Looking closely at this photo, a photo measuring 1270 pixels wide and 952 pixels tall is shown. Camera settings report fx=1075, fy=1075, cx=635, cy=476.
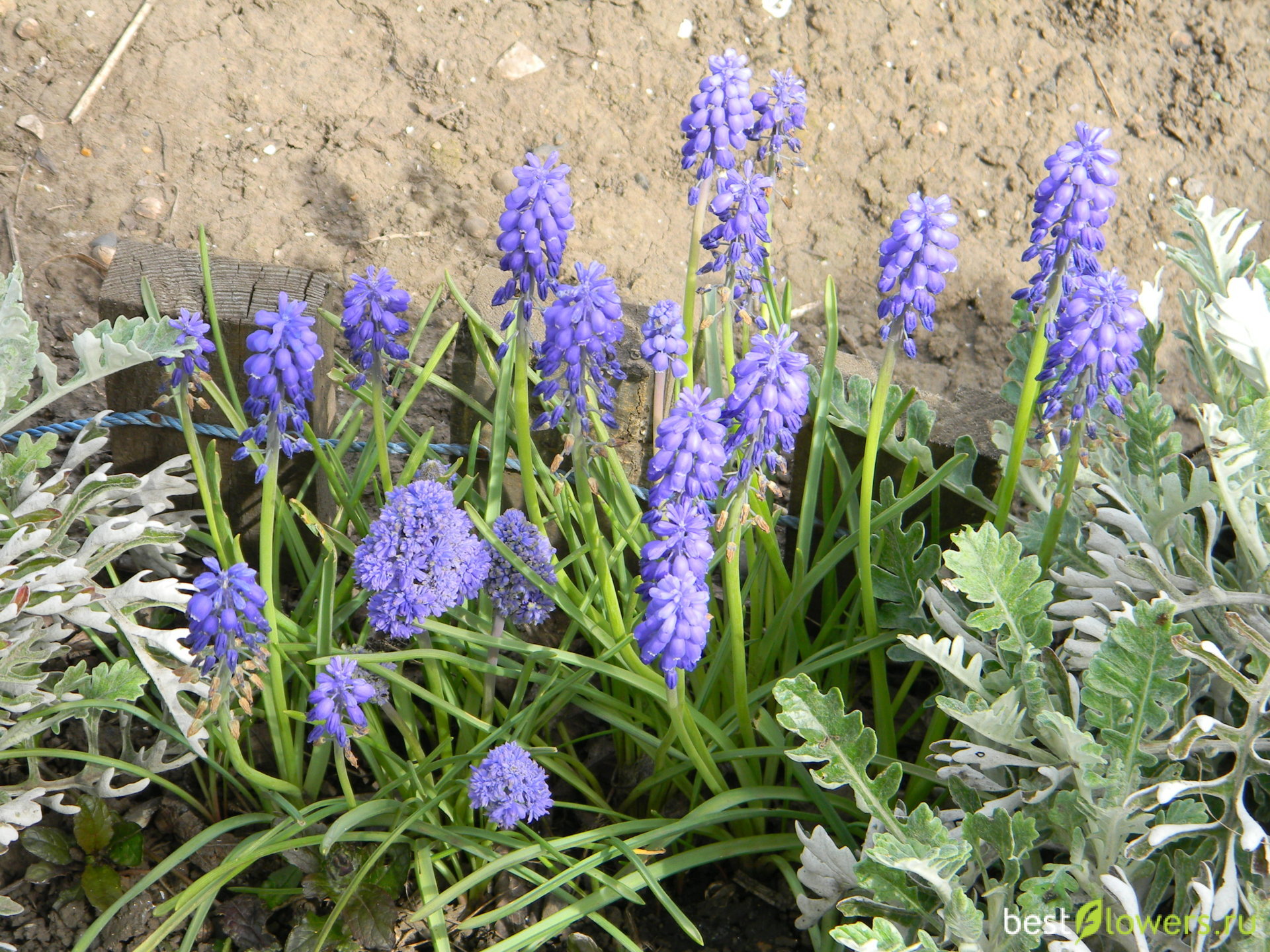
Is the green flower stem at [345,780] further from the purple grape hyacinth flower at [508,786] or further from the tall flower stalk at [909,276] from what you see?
the tall flower stalk at [909,276]

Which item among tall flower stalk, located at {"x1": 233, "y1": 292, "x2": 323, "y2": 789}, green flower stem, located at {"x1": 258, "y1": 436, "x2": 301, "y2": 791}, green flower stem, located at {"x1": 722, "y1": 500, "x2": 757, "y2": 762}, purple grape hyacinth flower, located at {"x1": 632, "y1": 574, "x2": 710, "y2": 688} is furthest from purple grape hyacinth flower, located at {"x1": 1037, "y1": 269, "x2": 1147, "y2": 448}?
green flower stem, located at {"x1": 258, "y1": 436, "x2": 301, "y2": 791}

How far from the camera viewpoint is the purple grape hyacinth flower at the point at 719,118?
1863mm

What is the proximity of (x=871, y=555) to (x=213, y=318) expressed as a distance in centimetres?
146

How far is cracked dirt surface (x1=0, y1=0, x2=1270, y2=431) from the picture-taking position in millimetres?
3676

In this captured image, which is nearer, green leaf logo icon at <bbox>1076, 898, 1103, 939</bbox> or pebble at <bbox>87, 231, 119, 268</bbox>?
green leaf logo icon at <bbox>1076, 898, 1103, 939</bbox>

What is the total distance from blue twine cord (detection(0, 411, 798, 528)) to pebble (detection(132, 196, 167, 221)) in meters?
1.32

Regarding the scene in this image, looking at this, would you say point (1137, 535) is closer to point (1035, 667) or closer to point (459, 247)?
point (1035, 667)

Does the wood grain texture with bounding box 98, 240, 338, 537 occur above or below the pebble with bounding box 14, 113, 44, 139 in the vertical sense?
below

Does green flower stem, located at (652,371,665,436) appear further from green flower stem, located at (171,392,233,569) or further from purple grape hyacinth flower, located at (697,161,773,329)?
green flower stem, located at (171,392,233,569)

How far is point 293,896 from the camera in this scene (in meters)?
2.10

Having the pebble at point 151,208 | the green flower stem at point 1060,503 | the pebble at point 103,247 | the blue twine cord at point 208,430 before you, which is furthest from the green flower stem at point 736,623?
the pebble at point 151,208

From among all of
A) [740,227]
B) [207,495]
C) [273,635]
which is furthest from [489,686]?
[740,227]

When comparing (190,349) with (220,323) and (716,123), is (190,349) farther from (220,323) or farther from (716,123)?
(716,123)

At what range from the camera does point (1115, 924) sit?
1.67 meters
